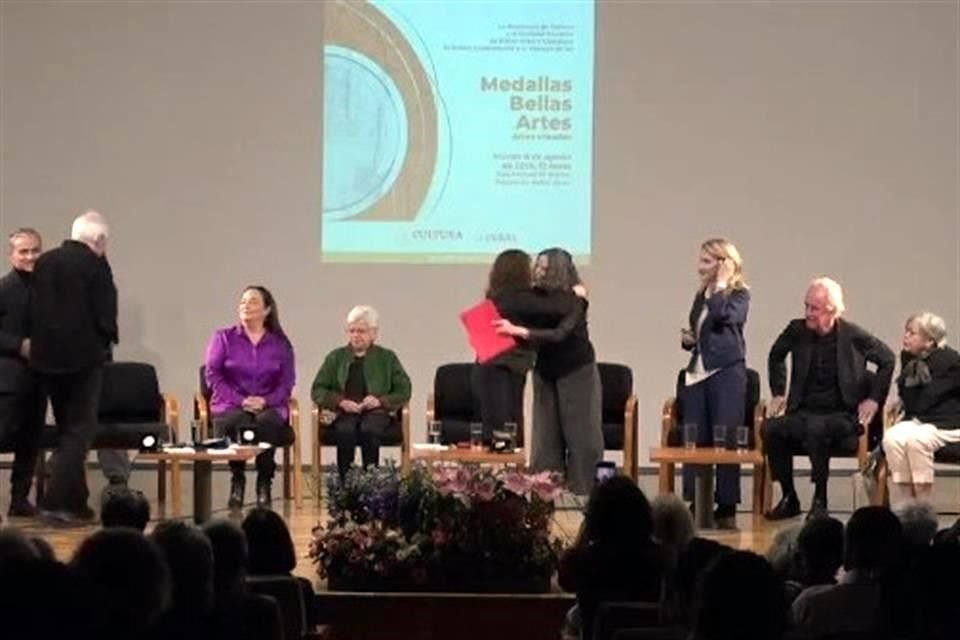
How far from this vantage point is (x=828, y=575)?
14.2 ft

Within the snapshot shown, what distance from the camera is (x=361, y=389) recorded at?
9047 millimetres

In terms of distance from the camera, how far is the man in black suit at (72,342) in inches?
295

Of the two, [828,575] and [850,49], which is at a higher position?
[850,49]

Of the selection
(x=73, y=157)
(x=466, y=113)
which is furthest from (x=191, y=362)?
(x=466, y=113)

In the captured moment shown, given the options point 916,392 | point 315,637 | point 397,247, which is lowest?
point 315,637

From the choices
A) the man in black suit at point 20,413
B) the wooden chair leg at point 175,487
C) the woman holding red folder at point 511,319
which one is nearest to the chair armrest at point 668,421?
the woman holding red folder at point 511,319

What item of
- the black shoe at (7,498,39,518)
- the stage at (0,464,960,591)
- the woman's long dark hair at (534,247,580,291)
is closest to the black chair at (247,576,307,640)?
the stage at (0,464,960,591)

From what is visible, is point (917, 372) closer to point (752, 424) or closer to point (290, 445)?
point (752, 424)

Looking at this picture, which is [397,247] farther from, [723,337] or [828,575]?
[828,575]

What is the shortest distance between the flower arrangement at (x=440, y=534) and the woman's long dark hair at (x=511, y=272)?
236 cm

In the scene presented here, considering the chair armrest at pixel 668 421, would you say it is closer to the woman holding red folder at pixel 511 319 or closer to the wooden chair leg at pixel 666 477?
the wooden chair leg at pixel 666 477

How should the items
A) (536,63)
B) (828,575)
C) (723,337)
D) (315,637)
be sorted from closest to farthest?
1. (828,575)
2. (315,637)
3. (723,337)
4. (536,63)

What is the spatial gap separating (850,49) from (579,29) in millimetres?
1523

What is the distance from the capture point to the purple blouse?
882 cm
